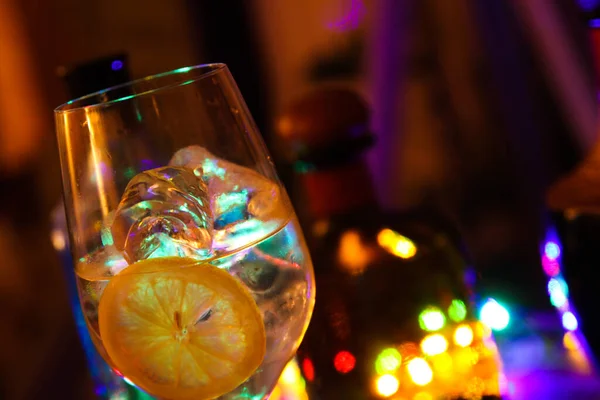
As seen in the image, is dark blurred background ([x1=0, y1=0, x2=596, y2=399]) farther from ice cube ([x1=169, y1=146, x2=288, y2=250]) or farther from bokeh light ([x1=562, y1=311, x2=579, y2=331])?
ice cube ([x1=169, y1=146, x2=288, y2=250])

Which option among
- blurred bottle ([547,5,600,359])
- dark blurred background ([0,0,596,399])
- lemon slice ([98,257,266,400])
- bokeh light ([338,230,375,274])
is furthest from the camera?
dark blurred background ([0,0,596,399])

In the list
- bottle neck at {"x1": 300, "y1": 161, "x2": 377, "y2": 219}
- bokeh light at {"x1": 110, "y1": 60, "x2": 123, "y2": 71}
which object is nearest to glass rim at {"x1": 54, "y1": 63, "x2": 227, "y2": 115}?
bokeh light at {"x1": 110, "y1": 60, "x2": 123, "y2": 71}

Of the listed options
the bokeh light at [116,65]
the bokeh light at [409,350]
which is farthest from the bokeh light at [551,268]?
the bokeh light at [116,65]

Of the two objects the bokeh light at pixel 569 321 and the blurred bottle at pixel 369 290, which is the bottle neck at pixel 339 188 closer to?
the blurred bottle at pixel 369 290

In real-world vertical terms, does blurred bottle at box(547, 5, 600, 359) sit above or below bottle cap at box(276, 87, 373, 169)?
below

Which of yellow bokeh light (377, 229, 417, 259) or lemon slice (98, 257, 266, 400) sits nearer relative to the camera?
lemon slice (98, 257, 266, 400)

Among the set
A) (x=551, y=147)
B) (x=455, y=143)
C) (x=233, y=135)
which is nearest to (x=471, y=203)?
(x=455, y=143)

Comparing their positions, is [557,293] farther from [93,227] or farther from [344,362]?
[93,227]

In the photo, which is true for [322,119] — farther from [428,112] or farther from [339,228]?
[428,112]
